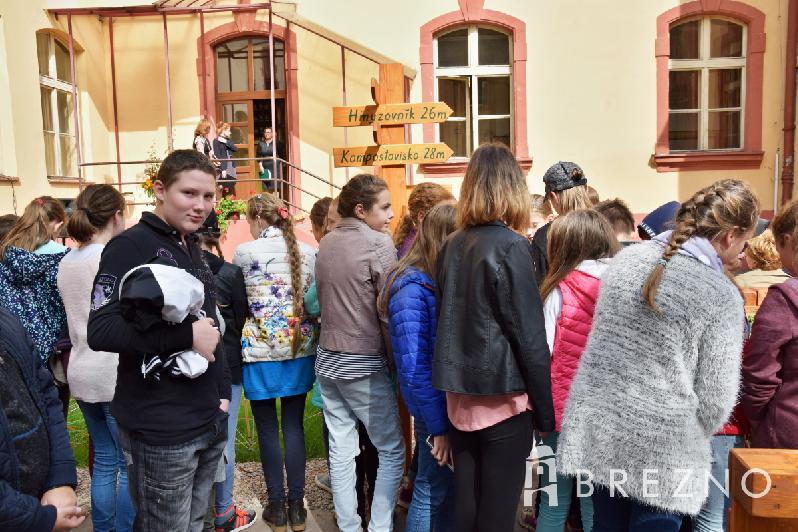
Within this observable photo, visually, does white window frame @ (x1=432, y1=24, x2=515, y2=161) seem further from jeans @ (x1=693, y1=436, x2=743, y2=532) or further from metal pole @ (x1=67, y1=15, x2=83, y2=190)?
jeans @ (x1=693, y1=436, x2=743, y2=532)

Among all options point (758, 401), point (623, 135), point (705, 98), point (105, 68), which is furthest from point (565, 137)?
point (758, 401)

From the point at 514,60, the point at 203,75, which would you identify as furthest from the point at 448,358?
the point at 203,75

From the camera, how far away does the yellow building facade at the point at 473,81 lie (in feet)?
34.0

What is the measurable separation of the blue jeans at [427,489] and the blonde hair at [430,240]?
66cm

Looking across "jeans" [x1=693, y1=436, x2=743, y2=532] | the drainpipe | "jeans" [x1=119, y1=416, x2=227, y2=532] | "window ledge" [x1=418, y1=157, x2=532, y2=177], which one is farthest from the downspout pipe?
"jeans" [x1=119, y1=416, x2=227, y2=532]

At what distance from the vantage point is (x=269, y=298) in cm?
350

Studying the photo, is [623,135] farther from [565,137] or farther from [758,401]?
[758,401]

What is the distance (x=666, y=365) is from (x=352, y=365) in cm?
155

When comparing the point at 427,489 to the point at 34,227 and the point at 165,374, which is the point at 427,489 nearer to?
the point at 165,374

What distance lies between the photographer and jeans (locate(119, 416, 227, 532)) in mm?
2172

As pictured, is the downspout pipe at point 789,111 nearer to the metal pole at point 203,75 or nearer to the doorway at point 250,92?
the doorway at point 250,92

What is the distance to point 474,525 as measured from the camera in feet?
8.14

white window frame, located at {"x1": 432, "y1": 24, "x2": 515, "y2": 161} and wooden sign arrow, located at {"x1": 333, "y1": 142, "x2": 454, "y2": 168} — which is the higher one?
white window frame, located at {"x1": 432, "y1": 24, "x2": 515, "y2": 161}

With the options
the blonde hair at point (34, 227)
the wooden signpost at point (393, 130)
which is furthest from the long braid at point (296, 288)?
the wooden signpost at point (393, 130)
